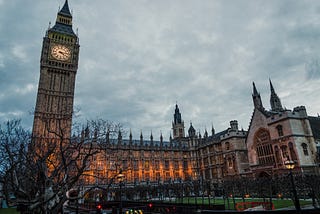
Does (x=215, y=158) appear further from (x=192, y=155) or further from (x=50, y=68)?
(x=50, y=68)

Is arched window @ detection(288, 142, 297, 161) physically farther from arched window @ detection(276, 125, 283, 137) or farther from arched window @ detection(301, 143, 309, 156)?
arched window @ detection(276, 125, 283, 137)

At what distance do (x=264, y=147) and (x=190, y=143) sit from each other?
3412 cm

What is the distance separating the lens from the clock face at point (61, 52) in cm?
6888

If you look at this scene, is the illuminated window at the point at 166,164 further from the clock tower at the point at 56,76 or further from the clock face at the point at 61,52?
the clock face at the point at 61,52

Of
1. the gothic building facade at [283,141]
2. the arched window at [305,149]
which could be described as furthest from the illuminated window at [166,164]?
the arched window at [305,149]

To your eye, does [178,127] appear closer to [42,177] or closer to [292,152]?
[292,152]

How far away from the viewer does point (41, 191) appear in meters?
10.6

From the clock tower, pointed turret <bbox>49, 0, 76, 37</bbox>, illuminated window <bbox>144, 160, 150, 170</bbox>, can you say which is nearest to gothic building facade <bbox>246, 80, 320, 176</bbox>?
illuminated window <bbox>144, 160, 150, 170</bbox>

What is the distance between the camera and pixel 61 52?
70562 millimetres

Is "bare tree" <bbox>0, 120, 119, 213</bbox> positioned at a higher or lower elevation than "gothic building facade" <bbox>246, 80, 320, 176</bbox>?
lower

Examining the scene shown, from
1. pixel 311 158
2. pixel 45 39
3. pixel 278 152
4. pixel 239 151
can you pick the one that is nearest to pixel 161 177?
pixel 239 151

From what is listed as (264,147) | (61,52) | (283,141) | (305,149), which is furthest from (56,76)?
(305,149)

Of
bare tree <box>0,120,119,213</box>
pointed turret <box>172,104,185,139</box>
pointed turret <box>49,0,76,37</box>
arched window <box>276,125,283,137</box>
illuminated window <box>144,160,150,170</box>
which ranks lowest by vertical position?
bare tree <box>0,120,119,213</box>

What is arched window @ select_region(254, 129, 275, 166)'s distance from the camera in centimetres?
4200
